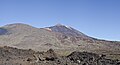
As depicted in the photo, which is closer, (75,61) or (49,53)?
(75,61)

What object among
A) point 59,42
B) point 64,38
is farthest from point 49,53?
point 64,38

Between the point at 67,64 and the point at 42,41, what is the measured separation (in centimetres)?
8926

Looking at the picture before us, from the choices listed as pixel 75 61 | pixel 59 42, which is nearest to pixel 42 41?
pixel 59 42

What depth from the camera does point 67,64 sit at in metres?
41.2

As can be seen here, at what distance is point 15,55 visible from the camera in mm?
54188

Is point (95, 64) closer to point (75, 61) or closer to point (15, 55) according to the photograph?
point (75, 61)

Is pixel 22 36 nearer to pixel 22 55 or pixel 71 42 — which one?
pixel 71 42

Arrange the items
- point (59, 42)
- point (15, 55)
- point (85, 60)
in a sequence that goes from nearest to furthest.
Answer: point (85, 60), point (15, 55), point (59, 42)

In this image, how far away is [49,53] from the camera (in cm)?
5500

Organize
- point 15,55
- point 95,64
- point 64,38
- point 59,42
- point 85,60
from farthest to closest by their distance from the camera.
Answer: point 64,38
point 59,42
point 15,55
point 85,60
point 95,64

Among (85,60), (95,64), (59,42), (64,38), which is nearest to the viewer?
(95,64)

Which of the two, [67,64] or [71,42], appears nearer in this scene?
[67,64]

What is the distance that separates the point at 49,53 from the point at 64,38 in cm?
8399

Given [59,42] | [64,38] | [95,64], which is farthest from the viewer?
[64,38]
